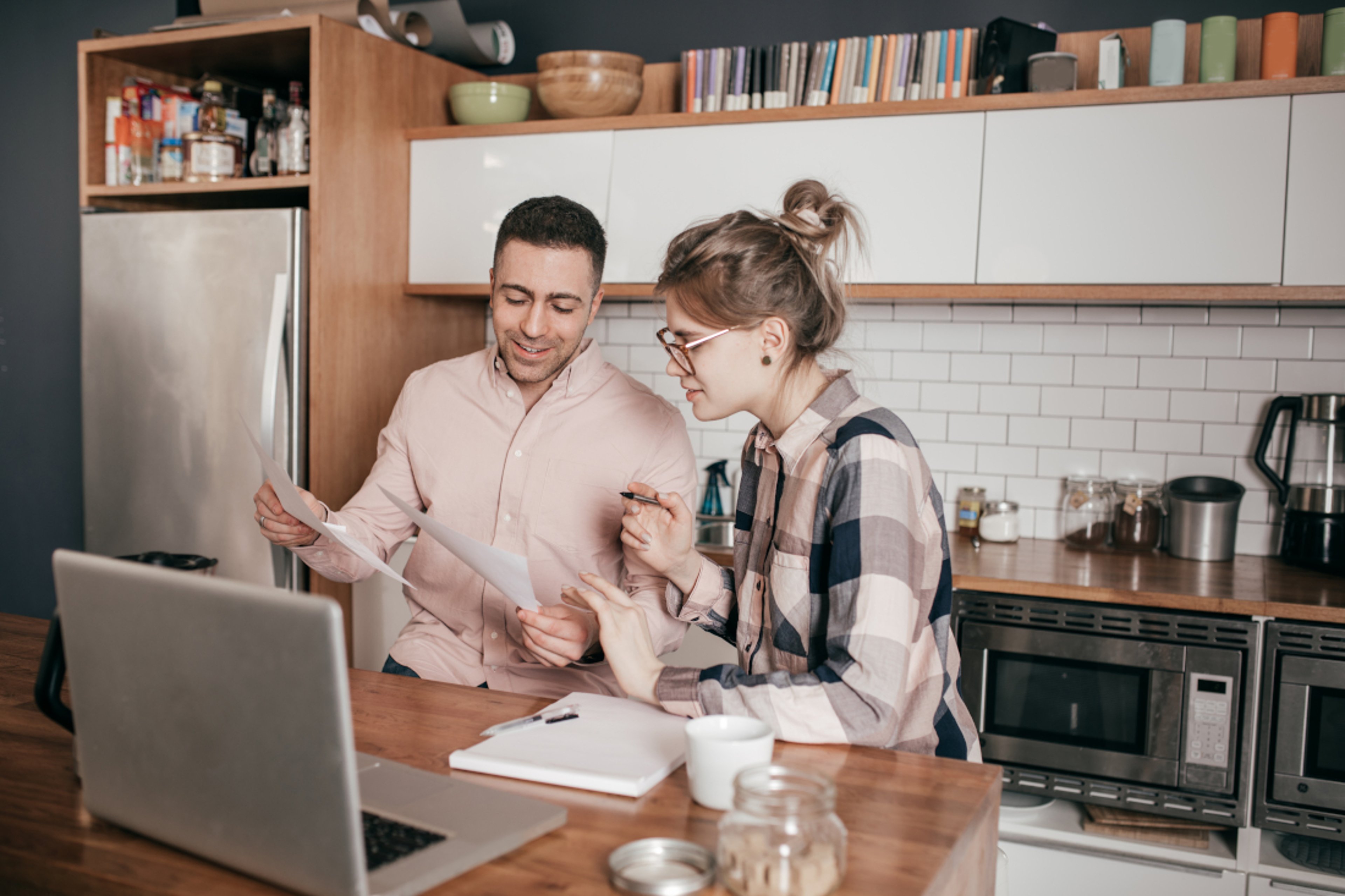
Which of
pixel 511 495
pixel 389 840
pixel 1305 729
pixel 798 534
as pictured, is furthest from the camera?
pixel 1305 729

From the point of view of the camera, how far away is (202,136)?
3.31 meters

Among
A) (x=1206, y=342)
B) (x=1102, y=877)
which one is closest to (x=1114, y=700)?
(x=1102, y=877)

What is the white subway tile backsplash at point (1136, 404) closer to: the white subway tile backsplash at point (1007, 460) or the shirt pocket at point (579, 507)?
the white subway tile backsplash at point (1007, 460)

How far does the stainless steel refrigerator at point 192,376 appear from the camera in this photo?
3105mm

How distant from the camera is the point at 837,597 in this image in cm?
131

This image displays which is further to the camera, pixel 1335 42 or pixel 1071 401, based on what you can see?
pixel 1071 401

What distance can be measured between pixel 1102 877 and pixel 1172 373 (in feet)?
4.63

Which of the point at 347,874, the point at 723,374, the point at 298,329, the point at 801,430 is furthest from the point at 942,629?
the point at 298,329

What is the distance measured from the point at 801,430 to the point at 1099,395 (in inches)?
75.3

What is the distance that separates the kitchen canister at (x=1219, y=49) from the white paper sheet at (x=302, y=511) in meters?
Answer: 2.40

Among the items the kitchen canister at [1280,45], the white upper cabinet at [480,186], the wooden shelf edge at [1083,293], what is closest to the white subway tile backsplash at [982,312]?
the wooden shelf edge at [1083,293]

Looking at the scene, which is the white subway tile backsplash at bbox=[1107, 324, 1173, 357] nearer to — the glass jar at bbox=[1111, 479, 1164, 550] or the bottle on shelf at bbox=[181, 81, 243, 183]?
the glass jar at bbox=[1111, 479, 1164, 550]

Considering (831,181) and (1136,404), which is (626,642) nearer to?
(831,181)

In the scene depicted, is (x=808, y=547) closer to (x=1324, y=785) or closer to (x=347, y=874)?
(x=347, y=874)
